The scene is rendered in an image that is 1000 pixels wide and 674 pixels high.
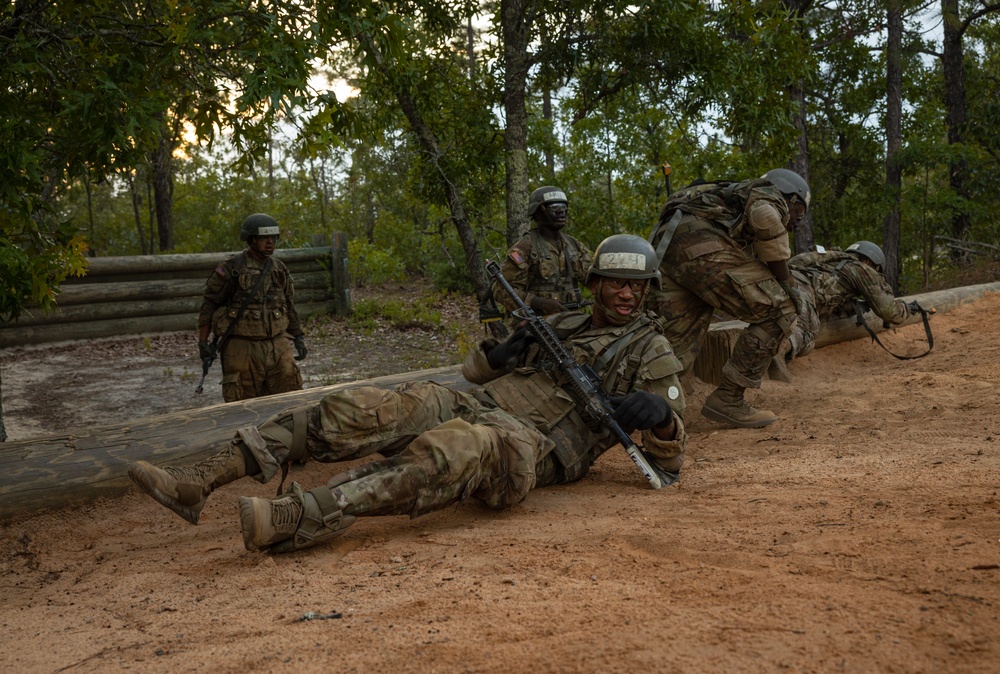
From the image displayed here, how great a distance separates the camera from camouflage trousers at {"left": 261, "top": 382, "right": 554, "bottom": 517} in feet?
11.5

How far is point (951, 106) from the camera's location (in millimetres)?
14953

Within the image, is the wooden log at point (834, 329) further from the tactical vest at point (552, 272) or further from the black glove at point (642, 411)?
the black glove at point (642, 411)

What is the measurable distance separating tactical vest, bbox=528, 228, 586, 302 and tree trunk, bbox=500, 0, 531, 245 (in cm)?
140

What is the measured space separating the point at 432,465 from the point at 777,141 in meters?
6.03

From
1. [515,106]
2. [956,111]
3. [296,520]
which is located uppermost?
[956,111]

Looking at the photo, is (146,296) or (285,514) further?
(146,296)

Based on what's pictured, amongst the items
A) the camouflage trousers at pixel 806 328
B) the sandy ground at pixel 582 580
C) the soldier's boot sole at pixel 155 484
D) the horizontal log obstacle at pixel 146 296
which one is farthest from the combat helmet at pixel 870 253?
the horizontal log obstacle at pixel 146 296

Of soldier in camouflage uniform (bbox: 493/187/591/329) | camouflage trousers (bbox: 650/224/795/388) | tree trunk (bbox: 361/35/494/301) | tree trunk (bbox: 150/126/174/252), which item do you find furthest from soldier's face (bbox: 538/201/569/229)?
tree trunk (bbox: 150/126/174/252)

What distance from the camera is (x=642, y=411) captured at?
13.2ft

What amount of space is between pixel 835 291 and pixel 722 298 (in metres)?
3.07

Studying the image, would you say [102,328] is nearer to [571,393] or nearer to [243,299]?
[243,299]

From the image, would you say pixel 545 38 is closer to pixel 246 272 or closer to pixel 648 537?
pixel 246 272

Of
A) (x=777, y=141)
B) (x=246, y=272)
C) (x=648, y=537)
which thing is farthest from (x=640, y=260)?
(x=777, y=141)

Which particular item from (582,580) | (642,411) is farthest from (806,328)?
(582,580)
